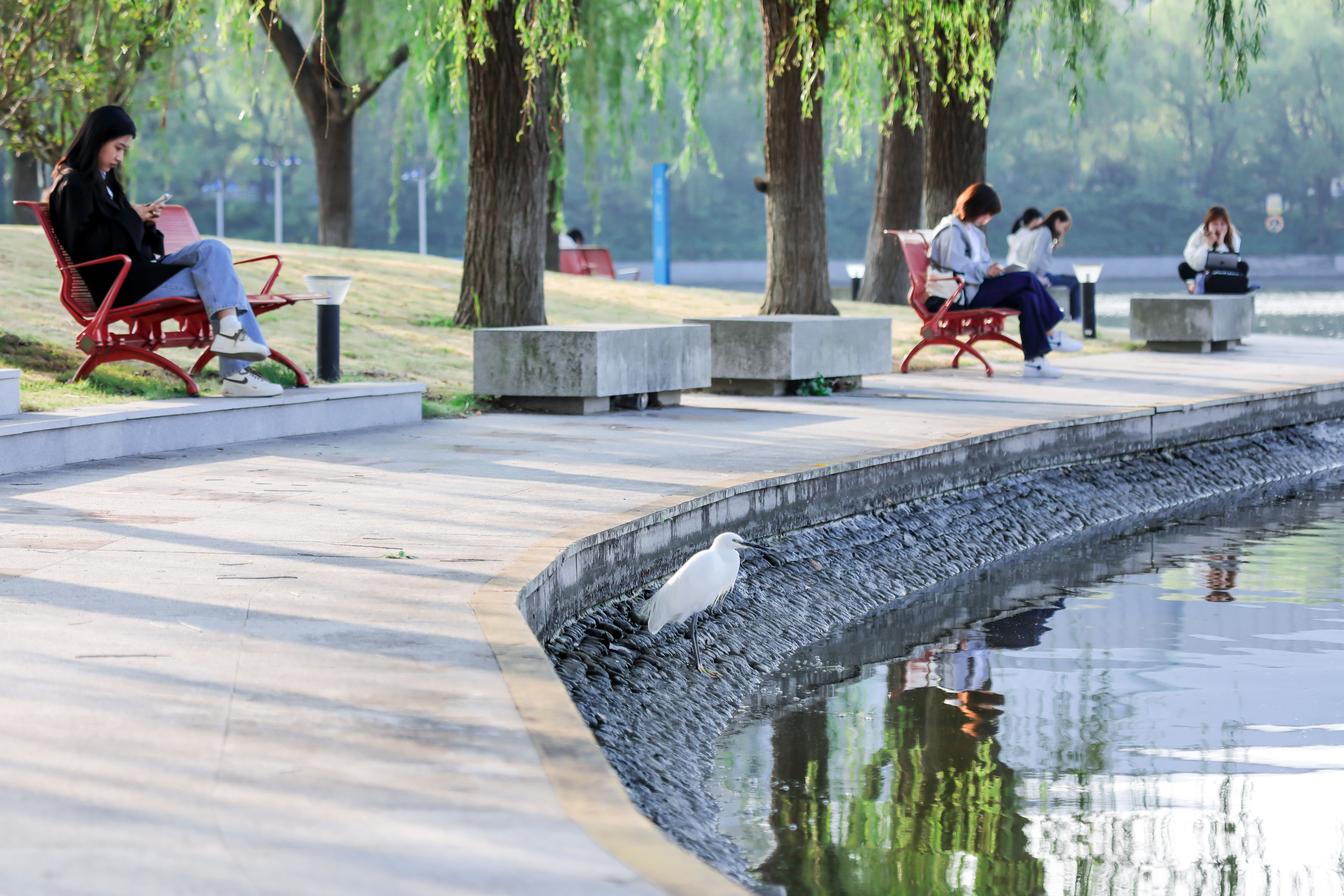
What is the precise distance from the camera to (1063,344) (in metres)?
12.6

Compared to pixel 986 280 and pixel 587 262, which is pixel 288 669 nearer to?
pixel 986 280

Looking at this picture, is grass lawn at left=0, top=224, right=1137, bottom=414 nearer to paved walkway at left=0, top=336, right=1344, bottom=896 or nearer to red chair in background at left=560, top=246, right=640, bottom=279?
paved walkway at left=0, top=336, right=1344, bottom=896

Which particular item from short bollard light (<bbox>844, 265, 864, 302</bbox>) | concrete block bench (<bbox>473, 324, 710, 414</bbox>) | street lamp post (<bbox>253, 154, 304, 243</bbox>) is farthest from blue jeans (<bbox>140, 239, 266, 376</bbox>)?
street lamp post (<bbox>253, 154, 304, 243</bbox>)

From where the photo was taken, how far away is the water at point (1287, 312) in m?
21.5

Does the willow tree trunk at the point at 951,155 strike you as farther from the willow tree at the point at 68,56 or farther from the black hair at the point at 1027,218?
the willow tree at the point at 68,56

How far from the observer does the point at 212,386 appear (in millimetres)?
8586

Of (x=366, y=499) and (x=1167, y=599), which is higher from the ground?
(x=366, y=499)

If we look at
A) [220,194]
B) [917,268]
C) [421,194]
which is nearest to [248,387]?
[917,268]

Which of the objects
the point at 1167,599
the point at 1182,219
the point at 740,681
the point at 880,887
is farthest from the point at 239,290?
the point at 1182,219

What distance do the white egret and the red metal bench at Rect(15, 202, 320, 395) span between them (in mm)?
3745

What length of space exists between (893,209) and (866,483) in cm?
1343

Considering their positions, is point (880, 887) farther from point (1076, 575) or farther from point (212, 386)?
point (212, 386)

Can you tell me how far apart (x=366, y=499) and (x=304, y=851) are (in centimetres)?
336

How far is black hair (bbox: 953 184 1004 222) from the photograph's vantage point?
11383mm
